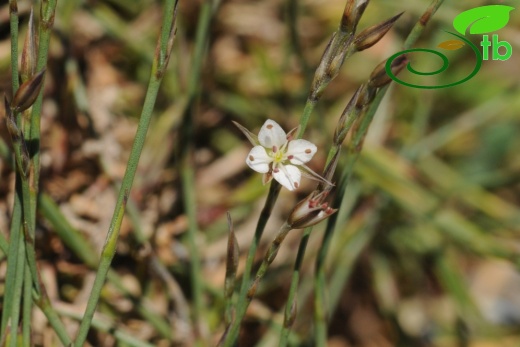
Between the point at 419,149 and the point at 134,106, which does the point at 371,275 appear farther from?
the point at 134,106

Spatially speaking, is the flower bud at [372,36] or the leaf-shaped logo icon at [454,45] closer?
the flower bud at [372,36]

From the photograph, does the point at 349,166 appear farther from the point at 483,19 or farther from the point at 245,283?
the point at 483,19

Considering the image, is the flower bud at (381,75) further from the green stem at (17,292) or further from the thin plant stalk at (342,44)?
the green stem at (17,292)

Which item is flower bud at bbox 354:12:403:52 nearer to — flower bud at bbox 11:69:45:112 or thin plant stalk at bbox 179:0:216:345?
flower bud at bbox 11:69:45:112

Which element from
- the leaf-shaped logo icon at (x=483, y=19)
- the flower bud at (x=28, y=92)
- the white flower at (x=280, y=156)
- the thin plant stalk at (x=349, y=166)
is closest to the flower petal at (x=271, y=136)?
the white flower at (x=280, y=156)

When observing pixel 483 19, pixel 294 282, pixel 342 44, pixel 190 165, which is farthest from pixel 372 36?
pixel 190 165

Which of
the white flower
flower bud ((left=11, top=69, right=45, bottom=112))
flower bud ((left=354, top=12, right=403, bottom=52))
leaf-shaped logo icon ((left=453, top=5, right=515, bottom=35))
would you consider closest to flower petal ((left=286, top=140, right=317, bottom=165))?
the white flower
